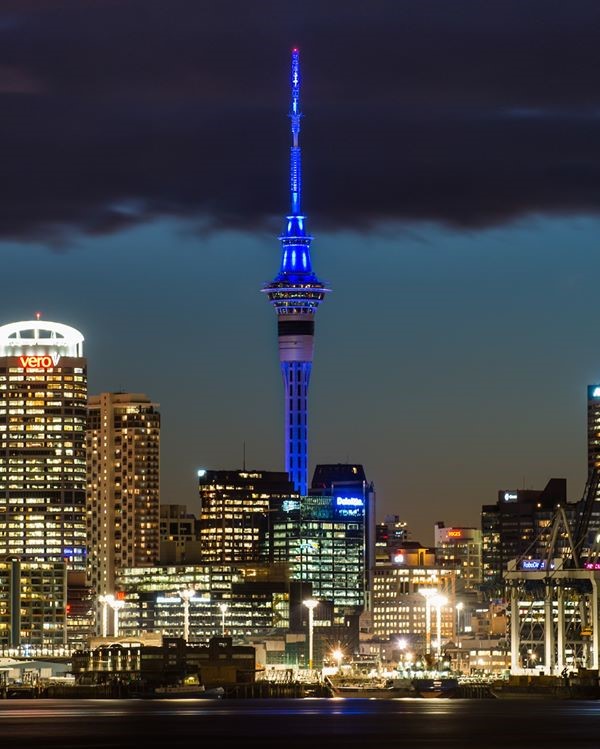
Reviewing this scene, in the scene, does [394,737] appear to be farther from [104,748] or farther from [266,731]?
[104,748]

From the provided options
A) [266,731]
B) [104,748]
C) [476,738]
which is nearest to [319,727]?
[266,731]

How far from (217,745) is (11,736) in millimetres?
20763

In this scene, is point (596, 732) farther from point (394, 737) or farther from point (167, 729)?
point (167, 729)

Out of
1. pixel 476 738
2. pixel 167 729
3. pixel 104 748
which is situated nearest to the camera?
pixel 104 748

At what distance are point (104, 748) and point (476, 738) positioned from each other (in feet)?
104

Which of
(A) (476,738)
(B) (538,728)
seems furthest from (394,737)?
(B) (538,728)

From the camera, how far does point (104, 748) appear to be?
166 metres

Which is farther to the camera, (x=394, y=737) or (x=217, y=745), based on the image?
(x=394, y=737)

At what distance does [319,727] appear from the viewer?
198 m

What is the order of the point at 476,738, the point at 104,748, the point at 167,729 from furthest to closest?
the point at 167,729 → the point at 476,738 → the point at 104,748

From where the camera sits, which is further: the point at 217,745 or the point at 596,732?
the point at 596,732

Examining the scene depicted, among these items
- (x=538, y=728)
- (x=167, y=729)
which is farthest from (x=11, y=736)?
(x=538, y=728)

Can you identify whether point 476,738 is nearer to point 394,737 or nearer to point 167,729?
point 394,737

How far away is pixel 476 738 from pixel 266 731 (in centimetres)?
1976
